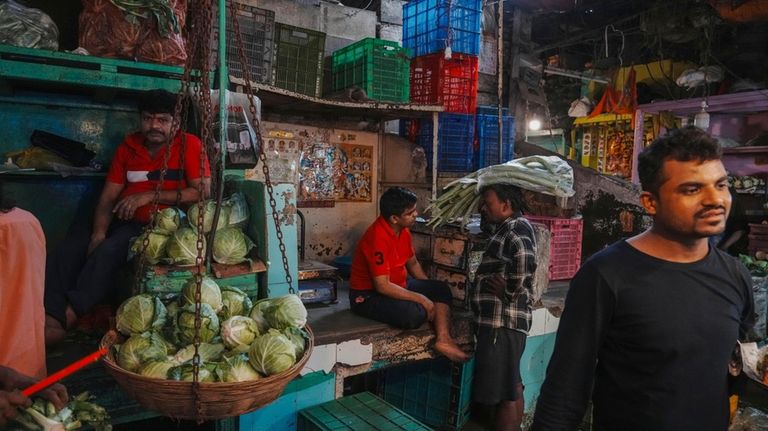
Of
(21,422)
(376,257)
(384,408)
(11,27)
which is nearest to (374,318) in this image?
(376,257)

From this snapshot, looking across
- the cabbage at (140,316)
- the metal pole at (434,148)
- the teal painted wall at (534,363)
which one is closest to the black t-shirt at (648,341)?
the cabbage at (140,316)

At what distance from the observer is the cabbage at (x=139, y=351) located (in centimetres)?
197

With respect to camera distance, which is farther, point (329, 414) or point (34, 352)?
point (329, 414)

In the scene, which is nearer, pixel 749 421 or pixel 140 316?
pixel 140 316

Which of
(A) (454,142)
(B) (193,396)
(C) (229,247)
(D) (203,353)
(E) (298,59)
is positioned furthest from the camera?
(A) (454,142)

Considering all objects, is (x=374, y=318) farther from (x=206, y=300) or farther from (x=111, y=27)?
(x=111, y=27)

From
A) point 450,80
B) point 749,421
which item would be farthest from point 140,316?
point 450,80

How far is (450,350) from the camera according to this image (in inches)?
164

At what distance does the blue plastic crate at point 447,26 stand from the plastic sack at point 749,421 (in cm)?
541

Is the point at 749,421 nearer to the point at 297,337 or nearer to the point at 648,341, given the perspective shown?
the point at 648,341

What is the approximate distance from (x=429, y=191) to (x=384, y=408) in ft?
14.1

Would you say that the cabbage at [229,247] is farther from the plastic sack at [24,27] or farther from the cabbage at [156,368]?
the plastic sack at [24,27]

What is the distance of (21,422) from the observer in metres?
1.84

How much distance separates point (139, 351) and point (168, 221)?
1.23 m
